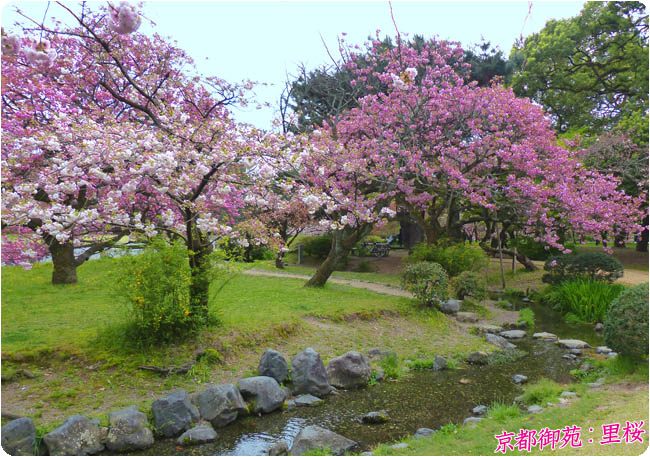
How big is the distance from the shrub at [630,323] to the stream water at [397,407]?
3.35ft

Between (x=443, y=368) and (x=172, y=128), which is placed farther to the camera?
(x=443, y=368)

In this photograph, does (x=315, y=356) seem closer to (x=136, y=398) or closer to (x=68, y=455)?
(x=136, y=398)

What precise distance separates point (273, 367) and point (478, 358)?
11.9ft

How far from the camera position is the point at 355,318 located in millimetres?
8734

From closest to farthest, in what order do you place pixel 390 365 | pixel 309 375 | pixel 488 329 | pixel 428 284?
pixel 309 375, pixel 390 365, pixel 488 329, pixel 428 284

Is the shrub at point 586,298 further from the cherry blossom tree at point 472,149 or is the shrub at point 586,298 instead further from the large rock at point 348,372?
the large rock at point 348,372

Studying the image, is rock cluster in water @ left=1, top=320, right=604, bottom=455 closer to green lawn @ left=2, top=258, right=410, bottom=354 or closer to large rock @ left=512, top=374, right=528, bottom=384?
large rock @ left=512, top=374, right=528, bottom=384

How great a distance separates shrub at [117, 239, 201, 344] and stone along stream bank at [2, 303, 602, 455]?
1.26 metres

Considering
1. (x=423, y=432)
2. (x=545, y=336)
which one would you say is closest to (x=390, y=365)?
(x=423, y=432)

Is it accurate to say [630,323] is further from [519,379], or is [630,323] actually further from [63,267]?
[63,267]

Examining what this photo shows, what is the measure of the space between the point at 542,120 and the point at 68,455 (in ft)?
42.8

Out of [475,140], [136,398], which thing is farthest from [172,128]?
[475,140]

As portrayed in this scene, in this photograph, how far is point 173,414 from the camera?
4719 millimetres

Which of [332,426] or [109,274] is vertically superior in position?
[109,274]
